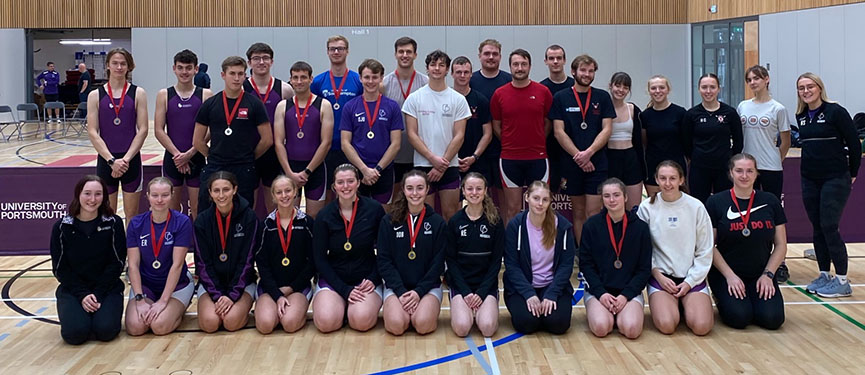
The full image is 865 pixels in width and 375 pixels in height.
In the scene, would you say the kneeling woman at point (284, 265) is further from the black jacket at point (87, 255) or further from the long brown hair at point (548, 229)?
the long brown hair at point (548, 229)

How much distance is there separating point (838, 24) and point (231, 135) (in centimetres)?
1377

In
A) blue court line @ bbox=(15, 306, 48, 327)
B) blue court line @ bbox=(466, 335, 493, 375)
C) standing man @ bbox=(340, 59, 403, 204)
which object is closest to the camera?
blue court line @ bbox=(466, 335, 493, 375)

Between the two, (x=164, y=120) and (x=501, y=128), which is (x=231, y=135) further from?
(x=501, y=128)

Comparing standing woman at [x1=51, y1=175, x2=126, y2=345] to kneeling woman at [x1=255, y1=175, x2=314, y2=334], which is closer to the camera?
standing woman at [x1=51, y1=175, x2=126, y2=345]

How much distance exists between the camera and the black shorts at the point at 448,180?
654cm

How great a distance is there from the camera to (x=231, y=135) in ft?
20.3

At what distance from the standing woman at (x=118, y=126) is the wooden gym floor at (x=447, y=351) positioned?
1265 millimetres

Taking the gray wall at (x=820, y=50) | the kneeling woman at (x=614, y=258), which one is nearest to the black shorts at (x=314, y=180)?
the kneeling woman at (x=614, y=258)

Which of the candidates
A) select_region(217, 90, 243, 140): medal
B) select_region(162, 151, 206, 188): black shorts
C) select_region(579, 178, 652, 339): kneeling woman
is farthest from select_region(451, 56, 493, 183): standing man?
select_region(162, 151, 206, 188): black shorts

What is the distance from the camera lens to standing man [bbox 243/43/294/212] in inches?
258

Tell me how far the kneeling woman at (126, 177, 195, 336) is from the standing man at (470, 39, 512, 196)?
8.56 feet

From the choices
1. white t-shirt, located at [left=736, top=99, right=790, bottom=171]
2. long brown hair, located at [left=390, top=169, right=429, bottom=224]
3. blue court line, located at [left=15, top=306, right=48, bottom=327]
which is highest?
white t-shirt, located at [left=736, top=99, right=790, bottom=171]

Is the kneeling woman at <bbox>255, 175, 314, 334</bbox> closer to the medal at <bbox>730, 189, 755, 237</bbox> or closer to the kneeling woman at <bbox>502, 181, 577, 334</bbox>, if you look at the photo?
the kneeling woman at <bbox>502, 181, 577, 334</bbox>

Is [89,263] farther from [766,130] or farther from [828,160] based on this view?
[828,160]
